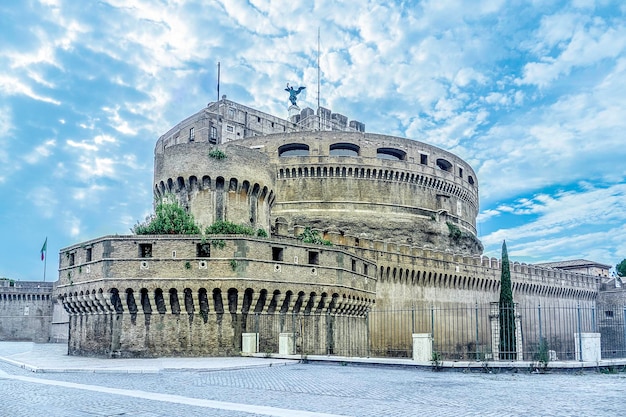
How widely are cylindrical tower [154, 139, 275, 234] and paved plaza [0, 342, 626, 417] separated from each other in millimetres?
13049

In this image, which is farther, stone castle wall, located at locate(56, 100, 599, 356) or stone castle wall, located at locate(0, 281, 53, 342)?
stone castle wall, located at locate(0, 281, 53, 342)

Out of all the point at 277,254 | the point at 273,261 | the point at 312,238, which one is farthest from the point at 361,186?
the point at 273,261

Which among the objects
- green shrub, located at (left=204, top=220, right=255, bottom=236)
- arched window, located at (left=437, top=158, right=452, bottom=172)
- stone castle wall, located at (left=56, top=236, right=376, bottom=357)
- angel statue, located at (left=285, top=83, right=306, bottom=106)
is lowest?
stone castle wall, located at (left=56, top=236, right=376, bottom=357)

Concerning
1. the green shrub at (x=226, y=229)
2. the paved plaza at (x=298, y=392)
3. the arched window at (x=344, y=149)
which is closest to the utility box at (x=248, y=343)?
the paved plaza at (x=298, y=392)

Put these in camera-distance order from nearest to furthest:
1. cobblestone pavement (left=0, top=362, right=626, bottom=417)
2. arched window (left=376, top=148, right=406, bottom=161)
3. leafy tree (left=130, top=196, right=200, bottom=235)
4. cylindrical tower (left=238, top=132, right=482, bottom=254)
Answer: cobblestone pavement (left=0, top=362, right=626, bottom=417) → leafy tree (left=130, top=196, right=200, bottom=235) → cylindrical tower (left=238, top=132, right=482, bottom=254) → arched window (left=376, top=148, right=406, bottom=161)

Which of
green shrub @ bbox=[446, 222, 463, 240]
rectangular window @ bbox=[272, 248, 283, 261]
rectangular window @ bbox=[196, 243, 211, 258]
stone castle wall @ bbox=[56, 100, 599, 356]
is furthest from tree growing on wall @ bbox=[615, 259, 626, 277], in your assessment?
rectangular window @ bbox=[196, 243, 211, 258]

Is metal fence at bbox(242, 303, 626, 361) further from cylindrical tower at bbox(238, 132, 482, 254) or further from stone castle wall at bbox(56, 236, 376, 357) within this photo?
cylindrical tower at bbox(238, 132, 482, 254)

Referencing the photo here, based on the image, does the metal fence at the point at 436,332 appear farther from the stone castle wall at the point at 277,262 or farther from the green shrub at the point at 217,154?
the green shrub at the point at 217,154

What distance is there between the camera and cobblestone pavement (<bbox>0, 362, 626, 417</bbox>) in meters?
10.2

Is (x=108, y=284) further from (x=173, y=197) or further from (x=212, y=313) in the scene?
(x=173, y=197)

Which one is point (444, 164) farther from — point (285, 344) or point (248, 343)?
point (248, 343)

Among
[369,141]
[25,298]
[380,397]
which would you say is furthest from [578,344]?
[25,298]

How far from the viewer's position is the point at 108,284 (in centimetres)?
2406

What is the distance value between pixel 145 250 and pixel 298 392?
1376 cm
